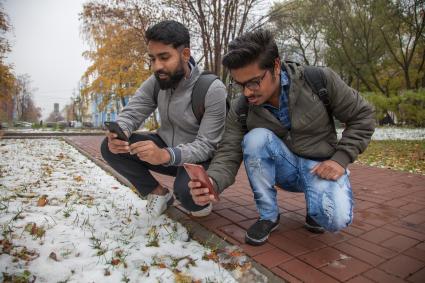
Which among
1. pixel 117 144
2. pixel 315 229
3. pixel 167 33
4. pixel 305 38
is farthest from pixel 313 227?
pixel 305 38

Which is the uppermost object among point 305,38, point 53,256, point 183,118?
point 305,38

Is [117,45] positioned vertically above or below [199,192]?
above

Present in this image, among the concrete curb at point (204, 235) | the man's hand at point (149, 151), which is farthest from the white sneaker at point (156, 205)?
the man's hand at point (149, 151)

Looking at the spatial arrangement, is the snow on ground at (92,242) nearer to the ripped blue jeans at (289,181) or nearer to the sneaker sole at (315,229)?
the ripped blue jeans at (289,181)

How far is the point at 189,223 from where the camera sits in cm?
279

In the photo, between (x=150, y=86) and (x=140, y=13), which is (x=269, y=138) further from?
(x=140, y=13)

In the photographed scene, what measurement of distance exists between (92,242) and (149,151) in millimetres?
782

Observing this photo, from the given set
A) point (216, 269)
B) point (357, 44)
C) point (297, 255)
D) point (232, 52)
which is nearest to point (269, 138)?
point (232, 52)

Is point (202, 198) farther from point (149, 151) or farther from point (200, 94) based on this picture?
point (200, 94)

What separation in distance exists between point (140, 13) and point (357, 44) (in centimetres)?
1238

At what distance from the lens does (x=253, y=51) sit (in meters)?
2.19

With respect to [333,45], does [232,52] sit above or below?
below

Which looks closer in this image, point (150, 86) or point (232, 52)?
point (232, 52)

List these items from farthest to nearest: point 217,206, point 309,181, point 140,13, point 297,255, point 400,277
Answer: point 140,13 < point 217,206 < point 309,181 < point 297,255 < point 400,277
